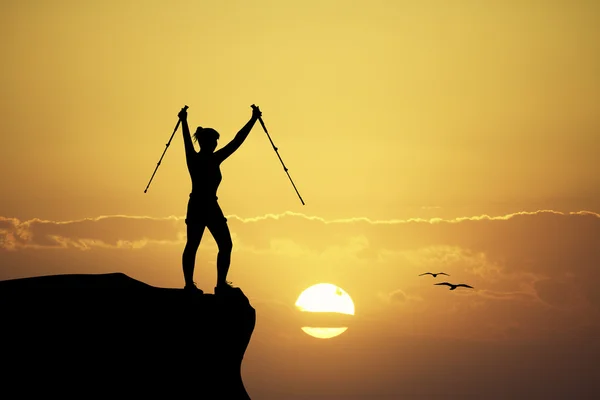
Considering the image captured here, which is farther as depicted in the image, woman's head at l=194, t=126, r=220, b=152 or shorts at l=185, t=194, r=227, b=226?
woman's head at l=194, t=126, r=220, b=152

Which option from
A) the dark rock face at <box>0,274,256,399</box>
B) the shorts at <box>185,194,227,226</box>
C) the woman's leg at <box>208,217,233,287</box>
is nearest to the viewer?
the dark rock face at <box>0,274,256,399</box>

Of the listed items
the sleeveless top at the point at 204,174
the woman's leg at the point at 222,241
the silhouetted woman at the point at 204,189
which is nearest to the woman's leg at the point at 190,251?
the silhouetted woman at the point at 204,189

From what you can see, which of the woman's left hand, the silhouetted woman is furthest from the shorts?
the woman's left hand

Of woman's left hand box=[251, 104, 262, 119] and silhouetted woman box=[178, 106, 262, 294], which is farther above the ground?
woman's left hand box=[251, 104, 262, 119]

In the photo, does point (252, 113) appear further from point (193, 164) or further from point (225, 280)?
point (225, 280)

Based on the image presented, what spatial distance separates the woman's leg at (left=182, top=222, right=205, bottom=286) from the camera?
19.7 m

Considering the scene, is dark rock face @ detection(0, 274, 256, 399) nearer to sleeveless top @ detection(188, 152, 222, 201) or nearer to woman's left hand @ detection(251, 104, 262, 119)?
sleeveless top @ detection(188, 152, 222, 201)

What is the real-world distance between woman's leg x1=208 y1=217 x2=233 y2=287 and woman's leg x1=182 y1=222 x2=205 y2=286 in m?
0.33

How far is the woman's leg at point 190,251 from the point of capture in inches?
774

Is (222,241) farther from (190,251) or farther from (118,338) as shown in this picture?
(118,338)

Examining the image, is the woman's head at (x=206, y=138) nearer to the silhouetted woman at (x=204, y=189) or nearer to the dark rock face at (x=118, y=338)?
the silhouetted woman at (x=204, y=189)

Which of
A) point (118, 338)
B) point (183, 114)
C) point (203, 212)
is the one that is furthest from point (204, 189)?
point (118, 338)

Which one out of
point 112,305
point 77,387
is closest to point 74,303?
point 112,305

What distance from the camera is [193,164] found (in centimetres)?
1955
